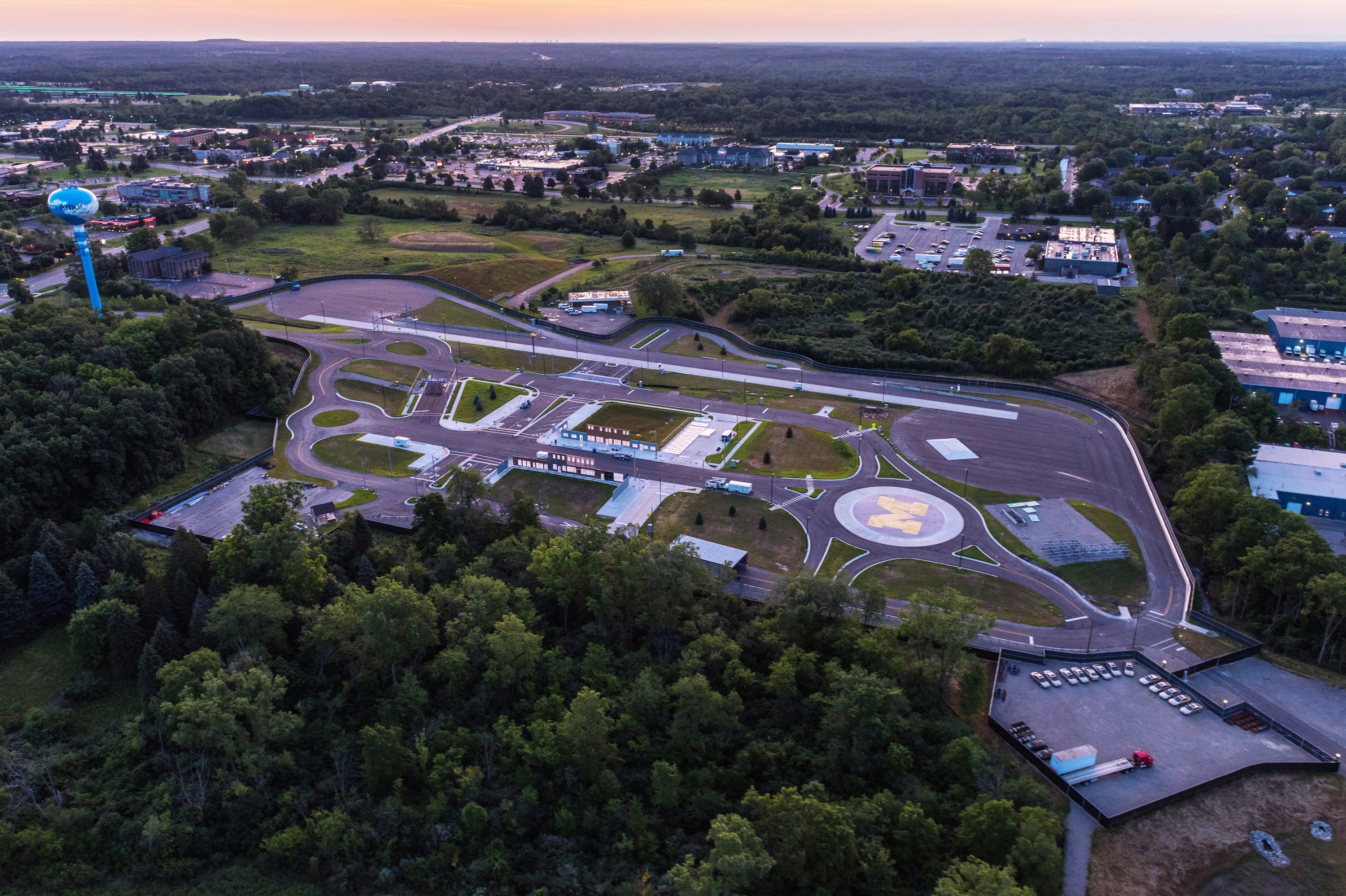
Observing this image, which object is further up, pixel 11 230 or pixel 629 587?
pixel 11 230

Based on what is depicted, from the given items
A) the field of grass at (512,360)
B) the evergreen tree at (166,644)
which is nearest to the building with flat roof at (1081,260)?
the field of grass at (512,360)

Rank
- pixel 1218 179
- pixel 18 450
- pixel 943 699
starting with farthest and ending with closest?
pixel 1218 179
pixel 18 450
pixel 943 699

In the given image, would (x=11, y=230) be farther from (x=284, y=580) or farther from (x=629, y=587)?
(x=629, y=587)

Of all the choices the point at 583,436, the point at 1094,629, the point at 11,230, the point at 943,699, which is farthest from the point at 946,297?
the point at 11,230

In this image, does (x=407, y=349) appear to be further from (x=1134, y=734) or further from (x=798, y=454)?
(x=1134, y=734)

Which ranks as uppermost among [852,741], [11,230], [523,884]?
[11,230]

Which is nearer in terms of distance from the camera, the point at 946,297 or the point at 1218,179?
the point at 946,297
